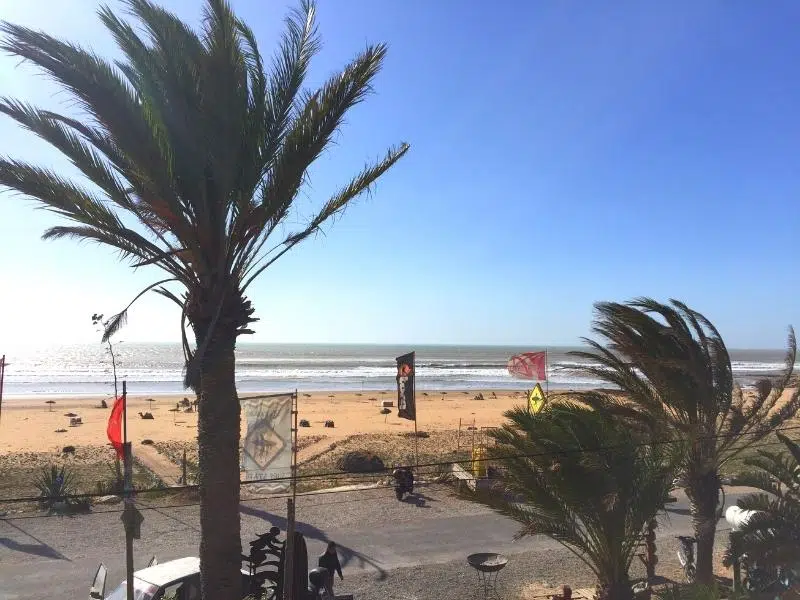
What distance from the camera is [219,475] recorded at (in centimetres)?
614

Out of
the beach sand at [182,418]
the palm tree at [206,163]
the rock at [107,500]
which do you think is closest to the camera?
the palm tree at [206,163]

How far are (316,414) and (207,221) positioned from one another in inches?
1223

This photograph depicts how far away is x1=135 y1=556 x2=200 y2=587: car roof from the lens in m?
7.34

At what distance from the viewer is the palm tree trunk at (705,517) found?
8.45 meters

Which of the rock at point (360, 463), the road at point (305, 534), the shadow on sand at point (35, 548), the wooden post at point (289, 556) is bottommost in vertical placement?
the road at point (305, 534)

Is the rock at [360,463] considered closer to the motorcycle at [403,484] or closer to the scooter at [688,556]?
the motorcycle at [403,484]

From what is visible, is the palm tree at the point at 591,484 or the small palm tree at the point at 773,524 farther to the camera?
the palm tree at the point at 591,484

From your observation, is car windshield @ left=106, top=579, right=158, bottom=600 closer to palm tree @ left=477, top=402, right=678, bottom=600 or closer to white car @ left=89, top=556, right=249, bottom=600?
white car @ left=89, top=556, right=249, bottom=600

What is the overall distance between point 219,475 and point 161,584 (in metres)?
2.17

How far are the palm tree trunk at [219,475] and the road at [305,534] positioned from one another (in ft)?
14.2

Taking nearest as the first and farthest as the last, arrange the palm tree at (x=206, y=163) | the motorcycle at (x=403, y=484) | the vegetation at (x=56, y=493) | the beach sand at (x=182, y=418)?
the palm tree at (x=206, y=163) < the vegetation at (x=56, y=493) < the motorcycle at (x=403, y=484) < the beach sand at (x=182, y=418)

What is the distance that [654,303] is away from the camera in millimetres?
8852

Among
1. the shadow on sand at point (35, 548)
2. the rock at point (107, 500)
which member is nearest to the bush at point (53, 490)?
the rock at point (107, 500)

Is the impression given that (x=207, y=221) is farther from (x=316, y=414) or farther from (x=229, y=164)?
(x=316, y=414)
